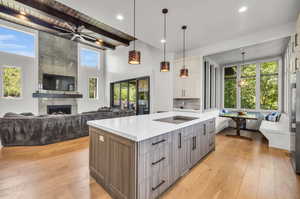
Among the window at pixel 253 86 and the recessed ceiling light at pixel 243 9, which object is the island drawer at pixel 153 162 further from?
the window at pixel 253 86

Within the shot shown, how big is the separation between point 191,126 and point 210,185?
35.6 inches

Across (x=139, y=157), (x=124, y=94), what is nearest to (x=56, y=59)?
(x=124, y=94)

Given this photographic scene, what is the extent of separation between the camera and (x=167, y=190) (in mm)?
1861

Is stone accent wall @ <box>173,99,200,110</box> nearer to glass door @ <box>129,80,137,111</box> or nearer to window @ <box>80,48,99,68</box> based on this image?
glass door @ <box>129,80,137,111</box>

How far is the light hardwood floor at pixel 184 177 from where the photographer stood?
1.81m

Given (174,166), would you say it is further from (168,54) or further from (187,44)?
(168,54)

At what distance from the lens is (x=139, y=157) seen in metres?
1.40

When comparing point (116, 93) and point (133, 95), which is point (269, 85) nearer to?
point (133, 95)

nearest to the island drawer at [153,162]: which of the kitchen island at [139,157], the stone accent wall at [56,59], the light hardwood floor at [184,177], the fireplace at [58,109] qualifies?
the kitchen island at [139,157]

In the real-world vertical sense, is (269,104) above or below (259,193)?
above

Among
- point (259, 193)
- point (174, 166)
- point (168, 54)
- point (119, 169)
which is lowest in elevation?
point (259, 193)

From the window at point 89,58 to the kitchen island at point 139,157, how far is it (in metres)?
7.56

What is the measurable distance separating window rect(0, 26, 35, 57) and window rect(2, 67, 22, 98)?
83 centimetres

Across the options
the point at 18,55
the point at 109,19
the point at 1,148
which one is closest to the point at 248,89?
the point at 109,19
